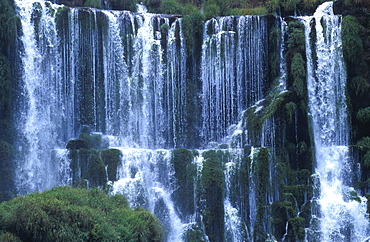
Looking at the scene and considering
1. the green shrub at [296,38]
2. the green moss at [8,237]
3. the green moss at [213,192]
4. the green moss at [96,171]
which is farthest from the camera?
the green shrub at [296,38]

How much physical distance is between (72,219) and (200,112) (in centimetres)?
1167

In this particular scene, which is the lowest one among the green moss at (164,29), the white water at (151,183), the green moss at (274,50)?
the white water at (151,183)

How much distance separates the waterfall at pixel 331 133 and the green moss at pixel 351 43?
360mm

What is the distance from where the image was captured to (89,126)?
2741cm

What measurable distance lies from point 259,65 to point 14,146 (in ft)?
37.2

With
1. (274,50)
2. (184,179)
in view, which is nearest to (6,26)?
(184,179)

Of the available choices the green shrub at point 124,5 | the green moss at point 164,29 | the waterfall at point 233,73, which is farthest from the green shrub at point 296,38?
the green shrub at point 124,5

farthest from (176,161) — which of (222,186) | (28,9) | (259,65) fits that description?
(28,9)

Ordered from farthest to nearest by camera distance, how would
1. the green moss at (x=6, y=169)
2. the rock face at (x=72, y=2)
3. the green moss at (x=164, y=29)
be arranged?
the rock face at (x=72, y=2) < the green moss at (x=164, y=29) < the green moss at (x=6, y=169)

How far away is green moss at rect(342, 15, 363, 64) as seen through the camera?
92.4ft

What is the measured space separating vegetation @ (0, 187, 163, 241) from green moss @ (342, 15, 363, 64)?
1250 cm

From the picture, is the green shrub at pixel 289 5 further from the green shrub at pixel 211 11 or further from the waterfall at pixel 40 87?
the waterfall at pixel 40 87

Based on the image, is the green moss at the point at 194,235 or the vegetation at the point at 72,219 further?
the green moss at the point at 194,235

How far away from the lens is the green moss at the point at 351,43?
28172 millimetres
